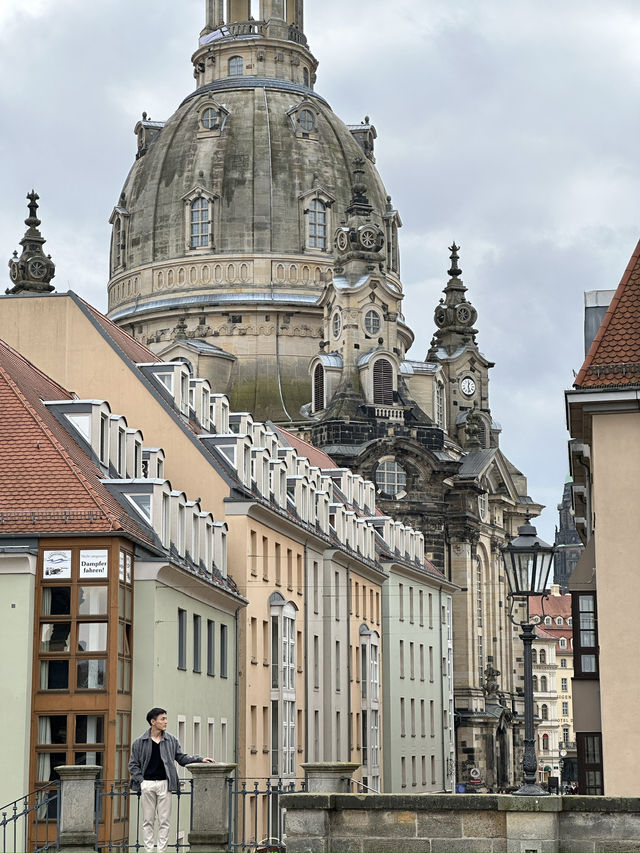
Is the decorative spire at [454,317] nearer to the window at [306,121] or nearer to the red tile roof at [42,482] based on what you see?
the window at [306,121]

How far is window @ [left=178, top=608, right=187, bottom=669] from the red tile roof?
298 centimetres

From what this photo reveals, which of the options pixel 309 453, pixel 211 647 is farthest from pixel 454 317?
pixel 211 647

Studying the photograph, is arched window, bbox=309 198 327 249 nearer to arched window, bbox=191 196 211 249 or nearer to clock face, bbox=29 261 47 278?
arched window, bbox=191 196 211 249

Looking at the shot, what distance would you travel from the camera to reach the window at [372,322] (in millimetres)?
119438

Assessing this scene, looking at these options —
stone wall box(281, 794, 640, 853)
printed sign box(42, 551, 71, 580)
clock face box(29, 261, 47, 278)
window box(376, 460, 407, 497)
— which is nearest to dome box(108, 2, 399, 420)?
clock face box(29, 261, 47, 278)

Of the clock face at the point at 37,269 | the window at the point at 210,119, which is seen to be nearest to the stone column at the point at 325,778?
the clock face at the point at 37,269

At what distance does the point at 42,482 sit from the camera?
38.7 m

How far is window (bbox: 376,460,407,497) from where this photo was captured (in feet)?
375

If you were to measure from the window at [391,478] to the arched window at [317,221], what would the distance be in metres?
19.3

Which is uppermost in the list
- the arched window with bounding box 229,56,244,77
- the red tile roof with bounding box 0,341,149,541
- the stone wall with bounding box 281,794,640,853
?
the arched window with bounding box 229,56,244,77

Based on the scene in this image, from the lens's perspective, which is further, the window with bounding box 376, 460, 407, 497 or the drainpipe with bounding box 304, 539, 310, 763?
the window with bounding box 376, 460, 407, 497

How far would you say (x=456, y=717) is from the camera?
12012 cm

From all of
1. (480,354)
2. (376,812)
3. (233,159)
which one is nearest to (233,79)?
(233,159)

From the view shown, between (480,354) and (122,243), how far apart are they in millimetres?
29120
